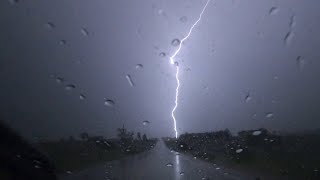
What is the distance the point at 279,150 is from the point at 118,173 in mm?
4611

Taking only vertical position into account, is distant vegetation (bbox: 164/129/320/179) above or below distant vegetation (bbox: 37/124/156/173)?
above

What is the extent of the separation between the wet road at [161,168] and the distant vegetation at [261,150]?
0.47 m

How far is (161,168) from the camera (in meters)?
15.6

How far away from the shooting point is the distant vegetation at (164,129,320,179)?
10.0 m

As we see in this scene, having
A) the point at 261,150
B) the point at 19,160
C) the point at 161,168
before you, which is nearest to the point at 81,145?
the point at 19,160

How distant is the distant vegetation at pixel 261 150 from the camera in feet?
32.8

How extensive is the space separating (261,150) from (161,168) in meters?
4.53

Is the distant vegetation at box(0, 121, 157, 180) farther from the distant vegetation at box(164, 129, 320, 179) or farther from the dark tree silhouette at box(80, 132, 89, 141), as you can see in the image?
the distant vegetation at box(164, 129, 320, 179)

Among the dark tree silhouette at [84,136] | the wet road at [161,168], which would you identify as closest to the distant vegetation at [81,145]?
the dark tree silhouette at [84,136]

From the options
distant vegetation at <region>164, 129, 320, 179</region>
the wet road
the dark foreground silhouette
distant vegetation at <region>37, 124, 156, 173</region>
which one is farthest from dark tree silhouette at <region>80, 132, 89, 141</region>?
the wet road

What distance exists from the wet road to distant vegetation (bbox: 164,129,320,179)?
1.54 feet

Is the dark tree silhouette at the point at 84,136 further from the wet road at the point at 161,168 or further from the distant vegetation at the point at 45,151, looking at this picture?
the wet road at the point at 161,168

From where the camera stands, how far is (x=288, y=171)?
544 inches

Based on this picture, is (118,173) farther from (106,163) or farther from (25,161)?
(25,161)
